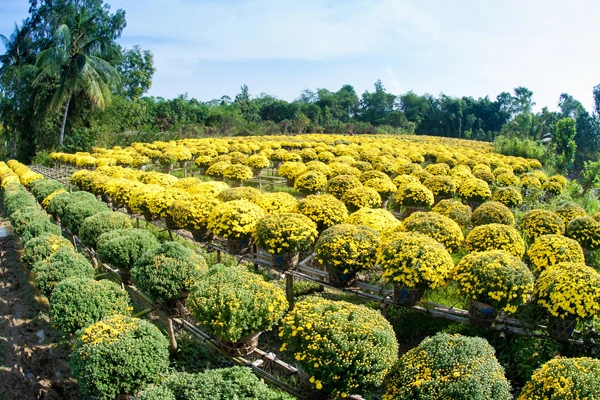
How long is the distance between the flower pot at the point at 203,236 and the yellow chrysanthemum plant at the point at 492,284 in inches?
194

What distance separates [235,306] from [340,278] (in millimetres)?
2128

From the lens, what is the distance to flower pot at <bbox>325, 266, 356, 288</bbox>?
6383mm

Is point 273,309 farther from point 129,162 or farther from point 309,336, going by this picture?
point 129,162

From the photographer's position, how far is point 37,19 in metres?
29.7

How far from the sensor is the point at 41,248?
7.97 m

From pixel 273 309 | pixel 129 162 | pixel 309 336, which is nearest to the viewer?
pixel 309 336

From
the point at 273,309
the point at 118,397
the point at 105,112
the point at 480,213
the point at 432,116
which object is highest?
the point at 432,116

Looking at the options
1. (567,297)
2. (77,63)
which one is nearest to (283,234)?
(567,297)

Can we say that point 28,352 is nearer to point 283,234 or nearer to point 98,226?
point 98,226

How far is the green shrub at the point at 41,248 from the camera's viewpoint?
7.94 meters

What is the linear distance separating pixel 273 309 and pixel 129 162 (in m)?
16.0

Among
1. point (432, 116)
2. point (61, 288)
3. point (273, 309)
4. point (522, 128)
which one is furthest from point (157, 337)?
point (432, 116)

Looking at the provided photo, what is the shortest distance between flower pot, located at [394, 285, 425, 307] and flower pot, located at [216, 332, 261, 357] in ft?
7.15

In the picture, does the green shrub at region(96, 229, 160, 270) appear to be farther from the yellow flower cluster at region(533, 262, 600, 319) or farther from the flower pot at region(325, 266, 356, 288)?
the yellow flower cluster at region(533, 262, 600, 319)
